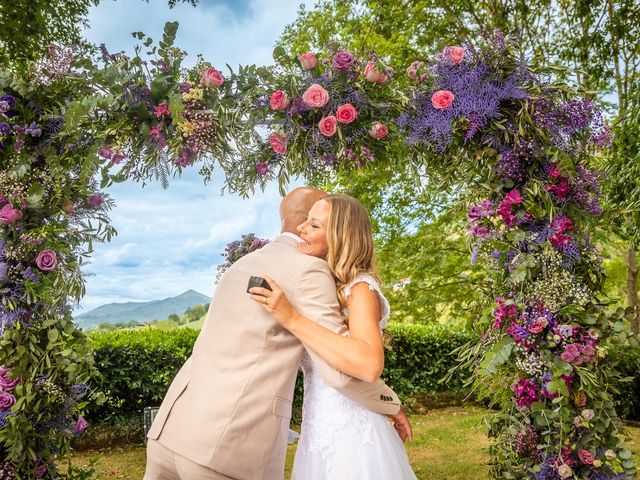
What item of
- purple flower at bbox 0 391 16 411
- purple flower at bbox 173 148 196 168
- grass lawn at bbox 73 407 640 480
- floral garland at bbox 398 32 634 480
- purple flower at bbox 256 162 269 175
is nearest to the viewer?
purple flower at bbox 0 391 16 411

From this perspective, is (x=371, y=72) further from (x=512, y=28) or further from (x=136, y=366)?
(x=512, y=28)

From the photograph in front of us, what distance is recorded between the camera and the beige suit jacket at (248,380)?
2227mm

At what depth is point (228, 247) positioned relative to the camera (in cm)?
607

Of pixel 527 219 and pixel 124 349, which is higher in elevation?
pixel 527 219

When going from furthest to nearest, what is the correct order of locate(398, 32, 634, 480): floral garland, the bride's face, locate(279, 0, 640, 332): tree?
locate(279, 0, 640, 332): tree < locate(398, 32, 634, 480): floral garland < the bride's face

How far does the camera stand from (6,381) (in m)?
3.19

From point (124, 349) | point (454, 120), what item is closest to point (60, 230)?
point (454, 120)

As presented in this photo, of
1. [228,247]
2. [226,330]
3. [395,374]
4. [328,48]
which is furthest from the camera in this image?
[395,374]

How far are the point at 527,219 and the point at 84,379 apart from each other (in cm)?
275

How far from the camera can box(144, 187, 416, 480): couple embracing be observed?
87.2 inches

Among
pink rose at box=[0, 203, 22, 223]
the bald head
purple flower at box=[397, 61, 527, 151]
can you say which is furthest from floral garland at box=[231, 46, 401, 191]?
pink rose at box=[0, 203, 22, 223]

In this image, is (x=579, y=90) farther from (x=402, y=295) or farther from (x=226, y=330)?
(x=402, y=295)

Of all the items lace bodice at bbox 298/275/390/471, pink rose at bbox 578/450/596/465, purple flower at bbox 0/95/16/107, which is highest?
purple flower at bbox 0/95/16/107

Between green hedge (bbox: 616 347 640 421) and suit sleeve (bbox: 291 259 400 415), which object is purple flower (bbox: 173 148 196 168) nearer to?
suit sleeve (bbox: 291 259 400 415)
